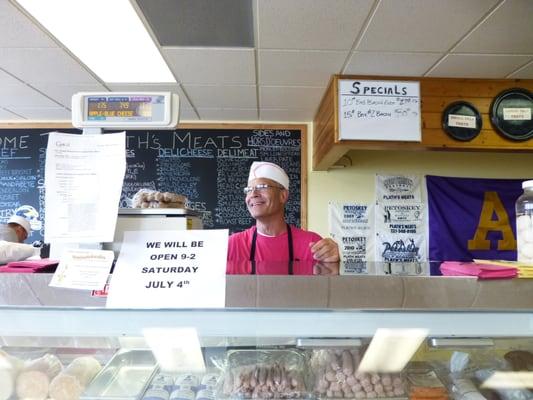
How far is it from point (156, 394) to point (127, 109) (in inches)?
26.1

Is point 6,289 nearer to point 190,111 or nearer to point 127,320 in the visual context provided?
point 127,320

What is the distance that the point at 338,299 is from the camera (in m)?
0.76

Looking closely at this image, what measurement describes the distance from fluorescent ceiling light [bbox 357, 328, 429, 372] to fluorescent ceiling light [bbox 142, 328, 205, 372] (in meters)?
0.39

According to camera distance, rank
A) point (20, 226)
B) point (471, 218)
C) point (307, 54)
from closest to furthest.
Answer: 1. point (307, 54)
2. point (20, 226)
3. point (471, 218)

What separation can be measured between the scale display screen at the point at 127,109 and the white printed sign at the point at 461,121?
290cm

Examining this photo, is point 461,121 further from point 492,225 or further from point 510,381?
point 510,381

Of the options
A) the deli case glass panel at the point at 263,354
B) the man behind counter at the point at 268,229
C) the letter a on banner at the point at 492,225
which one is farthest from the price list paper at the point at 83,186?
the letter a on banner at the point at 492,225

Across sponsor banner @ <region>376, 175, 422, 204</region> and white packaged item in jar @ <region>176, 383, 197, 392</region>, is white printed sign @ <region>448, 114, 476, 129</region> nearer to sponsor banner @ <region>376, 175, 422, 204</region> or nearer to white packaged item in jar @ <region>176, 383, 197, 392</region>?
sponsor banner @ <region>376, 175, 422, 204</region>

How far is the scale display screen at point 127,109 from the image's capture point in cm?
81

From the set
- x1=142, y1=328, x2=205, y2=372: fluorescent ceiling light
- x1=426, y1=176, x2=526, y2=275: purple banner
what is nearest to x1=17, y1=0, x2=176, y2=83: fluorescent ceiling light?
x1=142, y1=328, x2=205, y2=372: fluorescent ceiling light

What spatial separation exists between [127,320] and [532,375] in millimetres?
932

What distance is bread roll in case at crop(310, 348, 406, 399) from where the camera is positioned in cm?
92

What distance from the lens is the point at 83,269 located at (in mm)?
751

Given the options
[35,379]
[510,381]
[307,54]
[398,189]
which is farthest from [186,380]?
[398,189]
